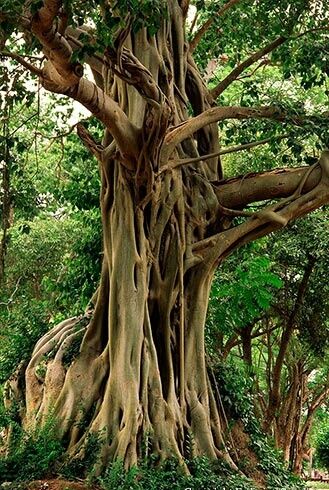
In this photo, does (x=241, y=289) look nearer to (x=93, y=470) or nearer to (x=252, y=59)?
(x=252, y=59)

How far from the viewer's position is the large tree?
19.8 feet

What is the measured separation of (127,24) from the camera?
466cm

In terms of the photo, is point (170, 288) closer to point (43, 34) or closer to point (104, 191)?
point (104, 191)

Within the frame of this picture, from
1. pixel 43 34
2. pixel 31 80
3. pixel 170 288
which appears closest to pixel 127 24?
pixel 43 34

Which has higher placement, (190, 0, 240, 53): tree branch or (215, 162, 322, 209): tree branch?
(190, 0, 240, 53): tree branch

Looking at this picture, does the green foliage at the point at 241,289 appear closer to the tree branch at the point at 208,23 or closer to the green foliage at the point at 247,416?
the green foliage at the point at 247,416

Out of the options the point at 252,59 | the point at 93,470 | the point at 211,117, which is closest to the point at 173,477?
the point at 93,470

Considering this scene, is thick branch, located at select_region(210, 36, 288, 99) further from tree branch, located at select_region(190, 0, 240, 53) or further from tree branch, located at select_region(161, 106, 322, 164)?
tree branch, located at select_region(161, 106, 322, 164)

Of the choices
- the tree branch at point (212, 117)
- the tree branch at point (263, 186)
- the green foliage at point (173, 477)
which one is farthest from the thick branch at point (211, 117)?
the green foliage at point (173, 477)

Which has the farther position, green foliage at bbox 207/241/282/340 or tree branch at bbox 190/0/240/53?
green foliage at bbox 207/241/282/340

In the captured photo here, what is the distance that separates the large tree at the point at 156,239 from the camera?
602 centimetres

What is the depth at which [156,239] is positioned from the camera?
6.81m

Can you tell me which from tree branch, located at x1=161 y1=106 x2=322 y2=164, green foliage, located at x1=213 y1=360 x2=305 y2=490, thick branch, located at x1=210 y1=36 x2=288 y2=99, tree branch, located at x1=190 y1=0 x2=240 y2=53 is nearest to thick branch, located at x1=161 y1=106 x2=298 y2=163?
tree branch, located at x1=161 y1=106 x2=322 y2=164

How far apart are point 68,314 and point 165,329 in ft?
10.9
